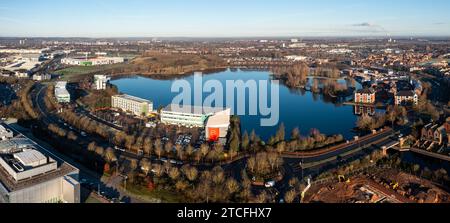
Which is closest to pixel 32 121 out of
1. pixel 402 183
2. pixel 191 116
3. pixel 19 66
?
pixel 191 116

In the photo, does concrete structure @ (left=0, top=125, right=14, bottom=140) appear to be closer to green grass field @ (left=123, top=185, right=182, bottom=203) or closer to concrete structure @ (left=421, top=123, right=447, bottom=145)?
green grass field @ (left=123, top=185, right=182, bottom=203)

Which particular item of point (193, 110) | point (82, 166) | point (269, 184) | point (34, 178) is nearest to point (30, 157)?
point (34, 178)

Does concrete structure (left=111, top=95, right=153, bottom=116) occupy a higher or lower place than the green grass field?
higher

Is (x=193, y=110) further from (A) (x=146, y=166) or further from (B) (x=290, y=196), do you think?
(B) (x=290, y=196)

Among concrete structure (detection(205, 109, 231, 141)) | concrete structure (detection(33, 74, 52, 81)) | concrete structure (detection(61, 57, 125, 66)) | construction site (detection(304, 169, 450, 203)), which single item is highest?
concrete structure (detection(61, 57, 125, 66))

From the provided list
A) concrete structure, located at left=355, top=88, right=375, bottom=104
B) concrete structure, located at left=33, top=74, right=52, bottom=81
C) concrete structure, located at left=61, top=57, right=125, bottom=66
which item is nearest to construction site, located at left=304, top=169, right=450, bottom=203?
concrete structure, located at left=355, top=88, right=375, bottom=104

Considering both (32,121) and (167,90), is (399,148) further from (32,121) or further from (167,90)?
(167,90)

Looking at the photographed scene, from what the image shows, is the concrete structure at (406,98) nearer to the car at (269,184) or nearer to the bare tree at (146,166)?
the car at (269,184)
